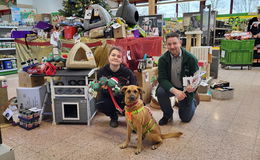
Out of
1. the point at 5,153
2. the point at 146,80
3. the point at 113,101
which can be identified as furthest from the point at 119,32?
the point at 5,153

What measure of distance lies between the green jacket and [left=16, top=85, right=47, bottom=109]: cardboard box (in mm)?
1522

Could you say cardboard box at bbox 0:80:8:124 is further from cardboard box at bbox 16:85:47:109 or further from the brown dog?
the brown dog

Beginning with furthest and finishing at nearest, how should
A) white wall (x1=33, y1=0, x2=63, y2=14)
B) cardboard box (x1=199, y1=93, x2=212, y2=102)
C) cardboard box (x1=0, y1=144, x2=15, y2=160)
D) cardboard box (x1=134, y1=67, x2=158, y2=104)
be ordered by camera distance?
white wall (x1=33, y1=0, x2=63, y2=14) < cardboard box (x1=199, y1=93, x2=212, y2=102) < cardboard box (x1=134, y1=67, x2=158, y2=104) < cardboard box (x1=0, y1=144, x2=15, y2=160)

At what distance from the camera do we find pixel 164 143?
2104 millimetres

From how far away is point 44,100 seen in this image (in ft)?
9.02

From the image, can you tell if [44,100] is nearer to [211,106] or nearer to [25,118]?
[25,118]

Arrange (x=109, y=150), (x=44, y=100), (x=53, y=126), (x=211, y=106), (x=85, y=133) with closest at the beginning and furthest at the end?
(x=109, y=150), (x=85, y=133), (x=53, y=126), (x=44, y=100), (x=211, y=106)

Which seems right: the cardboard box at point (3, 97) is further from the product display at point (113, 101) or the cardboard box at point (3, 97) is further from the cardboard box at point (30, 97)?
the cardboard box at point (30, 97)

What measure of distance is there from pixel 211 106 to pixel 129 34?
1.68 m

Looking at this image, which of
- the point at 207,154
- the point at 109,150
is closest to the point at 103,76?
the point at 109,150

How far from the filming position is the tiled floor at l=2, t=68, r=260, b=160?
1907mm

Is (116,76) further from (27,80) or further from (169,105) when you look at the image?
(27,80)

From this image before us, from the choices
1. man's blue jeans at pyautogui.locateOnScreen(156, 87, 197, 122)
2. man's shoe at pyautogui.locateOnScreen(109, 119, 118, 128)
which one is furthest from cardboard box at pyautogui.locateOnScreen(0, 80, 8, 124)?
man's blue jeans at pyautogui.locateOnScreen(156, 87, 197, 122)

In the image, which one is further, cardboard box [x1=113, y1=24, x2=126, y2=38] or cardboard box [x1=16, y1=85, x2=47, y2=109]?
cardboard box [x1=113, y1=24, x2=126, y2=38]
